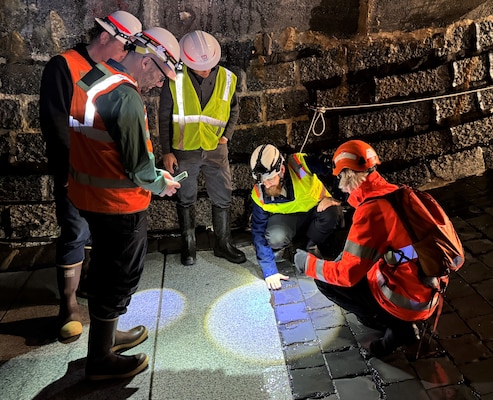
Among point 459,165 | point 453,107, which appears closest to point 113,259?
point 453,107

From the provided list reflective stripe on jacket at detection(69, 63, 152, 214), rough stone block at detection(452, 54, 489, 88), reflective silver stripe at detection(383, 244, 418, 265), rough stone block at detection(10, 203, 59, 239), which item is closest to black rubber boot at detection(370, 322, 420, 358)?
reflective silver stripe at detection(383, 244, 418, 265)

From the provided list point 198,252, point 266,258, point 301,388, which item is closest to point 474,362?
point 301,388

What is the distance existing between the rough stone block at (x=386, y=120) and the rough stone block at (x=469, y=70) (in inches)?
20.5

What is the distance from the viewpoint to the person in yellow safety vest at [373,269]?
309 centimetres

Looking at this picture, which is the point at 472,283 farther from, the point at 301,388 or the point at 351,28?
the point at 351,28

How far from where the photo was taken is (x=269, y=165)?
424cm

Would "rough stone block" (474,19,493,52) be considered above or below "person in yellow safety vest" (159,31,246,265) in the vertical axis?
→ above

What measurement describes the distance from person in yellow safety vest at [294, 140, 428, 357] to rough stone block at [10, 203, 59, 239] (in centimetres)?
328

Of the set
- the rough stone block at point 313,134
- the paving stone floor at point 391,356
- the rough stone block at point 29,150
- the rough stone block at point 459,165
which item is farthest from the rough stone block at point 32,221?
the rough stone block at point 459,165

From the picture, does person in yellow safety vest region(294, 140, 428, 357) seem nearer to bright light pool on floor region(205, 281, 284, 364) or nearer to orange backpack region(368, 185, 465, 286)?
orange backpack region(368, 185, 465, 286)

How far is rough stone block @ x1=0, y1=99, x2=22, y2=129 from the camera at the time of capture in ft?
15.9

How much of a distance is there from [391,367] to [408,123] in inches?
134

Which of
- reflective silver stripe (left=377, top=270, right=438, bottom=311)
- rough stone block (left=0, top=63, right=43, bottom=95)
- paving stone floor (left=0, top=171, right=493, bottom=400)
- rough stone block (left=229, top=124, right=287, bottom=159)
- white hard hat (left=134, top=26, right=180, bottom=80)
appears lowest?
paving stone floor (left=0, top=171, right=493, bottom=400)

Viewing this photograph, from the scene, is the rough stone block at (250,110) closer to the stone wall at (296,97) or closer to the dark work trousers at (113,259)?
the stone wall at (296,97)
